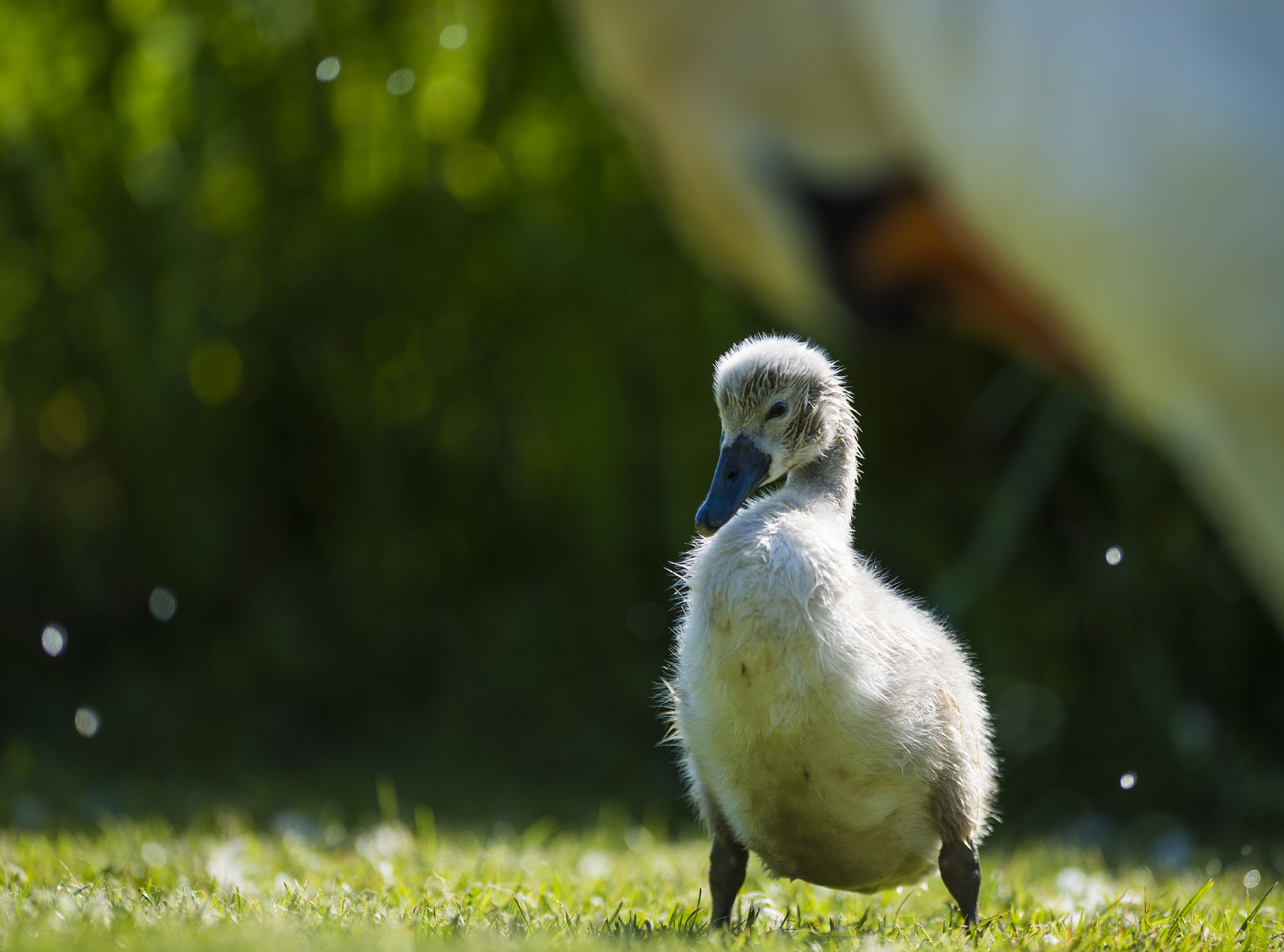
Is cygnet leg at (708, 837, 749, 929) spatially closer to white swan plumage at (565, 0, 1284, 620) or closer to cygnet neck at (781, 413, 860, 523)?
cygnet neck at (781, 413, 860, 523)

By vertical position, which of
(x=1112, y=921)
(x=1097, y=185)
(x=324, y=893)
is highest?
(x=1097, y=185)

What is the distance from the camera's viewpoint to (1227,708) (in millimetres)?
4457

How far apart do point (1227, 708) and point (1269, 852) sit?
1029mm

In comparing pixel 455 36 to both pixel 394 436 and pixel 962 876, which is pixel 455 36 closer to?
pixel 394 436

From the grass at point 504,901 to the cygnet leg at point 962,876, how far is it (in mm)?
50

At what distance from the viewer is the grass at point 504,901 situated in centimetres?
181

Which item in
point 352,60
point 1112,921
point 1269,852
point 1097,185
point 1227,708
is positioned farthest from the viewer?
→ point 352,60

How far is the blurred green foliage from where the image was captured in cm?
471

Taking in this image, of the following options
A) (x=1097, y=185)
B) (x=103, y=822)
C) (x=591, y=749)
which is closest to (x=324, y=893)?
(x=103, y=822)

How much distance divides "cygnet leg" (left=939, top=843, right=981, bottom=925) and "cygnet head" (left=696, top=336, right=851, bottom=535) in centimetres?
65

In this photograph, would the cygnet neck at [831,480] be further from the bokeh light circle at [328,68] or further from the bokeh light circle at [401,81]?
the bokeh light circle at [328,68]

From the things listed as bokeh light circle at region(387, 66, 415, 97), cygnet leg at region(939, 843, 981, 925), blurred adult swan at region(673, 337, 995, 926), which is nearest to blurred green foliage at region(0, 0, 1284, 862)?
bokeh light circle at region(387, 66, 415, 97)

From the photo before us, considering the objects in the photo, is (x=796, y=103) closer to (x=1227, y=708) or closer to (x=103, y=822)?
(x=103, y=822)

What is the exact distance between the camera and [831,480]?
2217 mm
